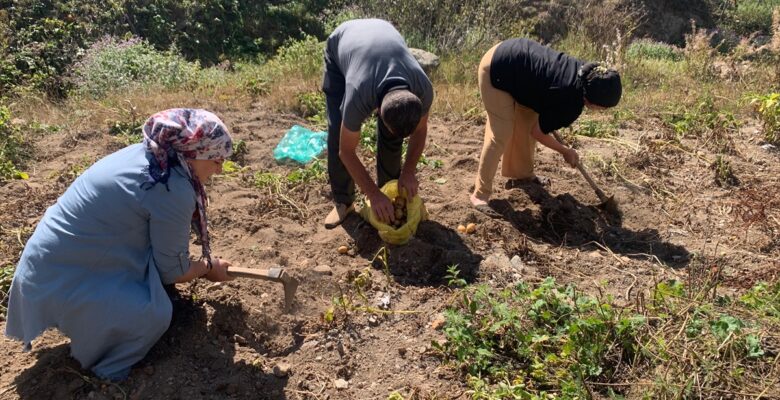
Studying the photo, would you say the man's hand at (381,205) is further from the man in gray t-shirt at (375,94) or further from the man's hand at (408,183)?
the man's hand at (408,183)

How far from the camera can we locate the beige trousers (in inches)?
154

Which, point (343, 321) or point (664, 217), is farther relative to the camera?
point (664, 217)

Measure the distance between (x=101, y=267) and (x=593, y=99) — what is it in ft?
8.82

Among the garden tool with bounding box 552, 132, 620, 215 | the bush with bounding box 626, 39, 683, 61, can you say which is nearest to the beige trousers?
the garden tool with bounding box 552, 132, 620, 215

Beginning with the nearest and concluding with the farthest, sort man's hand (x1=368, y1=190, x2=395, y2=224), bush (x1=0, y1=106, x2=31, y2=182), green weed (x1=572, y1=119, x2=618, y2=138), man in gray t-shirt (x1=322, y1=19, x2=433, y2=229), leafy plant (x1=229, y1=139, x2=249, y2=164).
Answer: man in gray t-shirt (x1=322, y1=19, x2=433, y2=229), man's hand (x1=368, y1=190, x2=395, y2=224), bush (x1=0, y1=106, x2=31, y2=182), leafy plant (x1=229, y1=139, x2=249, y2=164), green weed (x1=572, y1=119, x2=618, y2=138)

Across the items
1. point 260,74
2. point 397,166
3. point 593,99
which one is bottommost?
point 260,74

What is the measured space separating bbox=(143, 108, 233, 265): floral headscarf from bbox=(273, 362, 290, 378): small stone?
38.6 inches

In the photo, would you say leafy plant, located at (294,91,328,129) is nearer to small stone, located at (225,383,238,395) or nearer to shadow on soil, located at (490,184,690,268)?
shadow on soil, located at (490,184,690,268)

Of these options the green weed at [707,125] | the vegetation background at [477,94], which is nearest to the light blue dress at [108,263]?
the vegetation background at [477,94]

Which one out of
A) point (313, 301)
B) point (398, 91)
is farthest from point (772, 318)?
point (313, 301)

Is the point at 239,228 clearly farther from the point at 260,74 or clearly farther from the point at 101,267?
the point at 260,74

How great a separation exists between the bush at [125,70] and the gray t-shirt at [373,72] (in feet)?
12.2

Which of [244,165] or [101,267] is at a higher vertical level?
[101,267]

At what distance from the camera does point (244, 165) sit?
4758 millimetres
